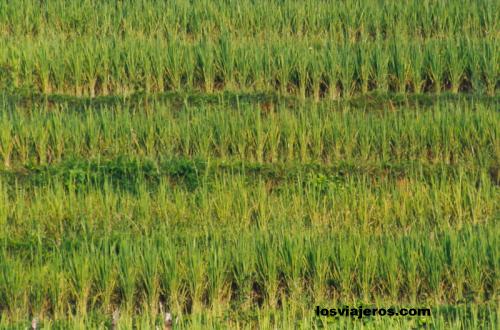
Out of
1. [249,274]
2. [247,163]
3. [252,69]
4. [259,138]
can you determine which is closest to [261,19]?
[252,69]

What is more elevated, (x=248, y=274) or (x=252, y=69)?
(x=252, y=69)

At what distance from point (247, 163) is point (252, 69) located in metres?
1.47

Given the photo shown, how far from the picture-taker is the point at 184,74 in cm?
886

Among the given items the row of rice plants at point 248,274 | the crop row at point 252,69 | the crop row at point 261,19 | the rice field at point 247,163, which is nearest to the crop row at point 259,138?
the rice field at point 247,163

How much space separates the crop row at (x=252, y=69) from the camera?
28.5ft

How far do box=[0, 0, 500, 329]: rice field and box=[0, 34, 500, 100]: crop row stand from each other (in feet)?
0.06

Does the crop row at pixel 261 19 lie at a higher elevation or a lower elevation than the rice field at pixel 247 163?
higher

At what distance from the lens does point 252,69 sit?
878 cm

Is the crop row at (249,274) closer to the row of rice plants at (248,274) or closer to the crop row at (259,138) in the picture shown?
the row of rice plants at (248,274)

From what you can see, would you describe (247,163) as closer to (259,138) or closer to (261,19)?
(259,138)

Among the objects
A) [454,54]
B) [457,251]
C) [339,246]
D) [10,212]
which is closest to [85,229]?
[10,212]

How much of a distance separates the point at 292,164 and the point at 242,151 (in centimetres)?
36

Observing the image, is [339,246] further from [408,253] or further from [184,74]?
[184,74]

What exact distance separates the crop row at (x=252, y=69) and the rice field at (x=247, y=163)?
0.02 meters
